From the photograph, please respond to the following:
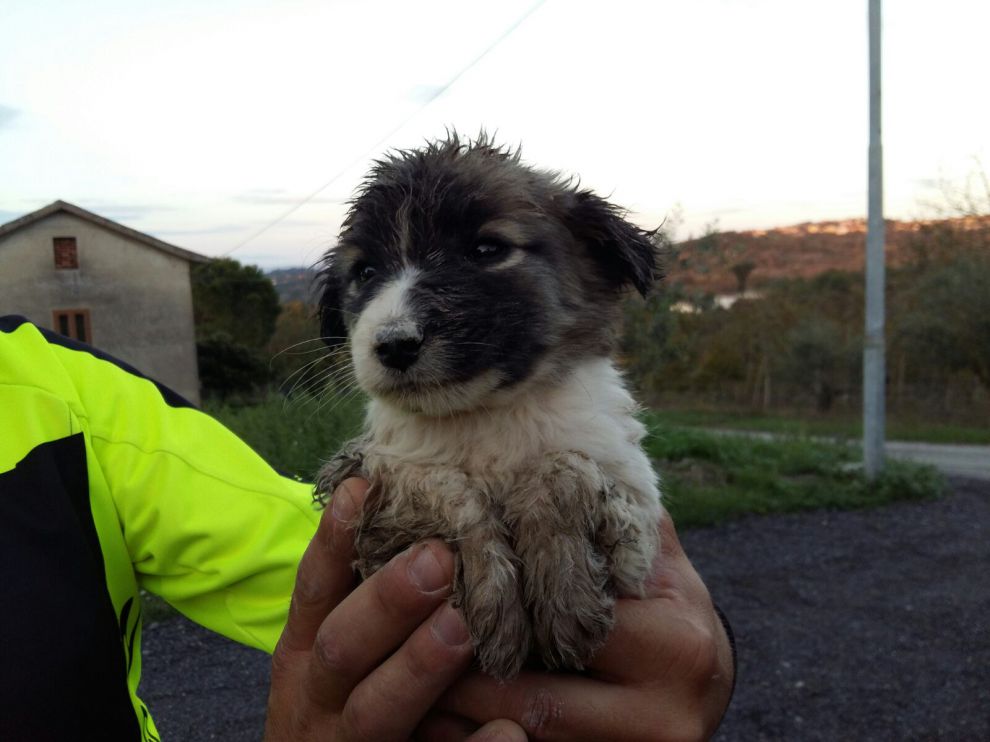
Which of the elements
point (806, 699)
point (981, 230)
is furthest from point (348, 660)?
point (981, 230)

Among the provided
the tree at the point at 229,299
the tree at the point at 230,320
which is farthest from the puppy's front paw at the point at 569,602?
the tree at the point at 229,299

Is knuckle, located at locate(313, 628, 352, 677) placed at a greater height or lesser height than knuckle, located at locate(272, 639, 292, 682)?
greater

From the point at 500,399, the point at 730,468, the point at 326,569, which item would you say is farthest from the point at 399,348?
the point at 730,468

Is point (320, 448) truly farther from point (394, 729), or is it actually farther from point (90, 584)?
point (394, 729)

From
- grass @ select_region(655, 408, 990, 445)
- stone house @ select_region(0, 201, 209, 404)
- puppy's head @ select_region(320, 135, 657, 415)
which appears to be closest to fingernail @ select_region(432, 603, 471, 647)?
puppy's head @ select_region(320, 135, 657, 415)

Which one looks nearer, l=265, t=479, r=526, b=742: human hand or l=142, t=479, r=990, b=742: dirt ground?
l=265, t=479, r=526, b=742: human hand

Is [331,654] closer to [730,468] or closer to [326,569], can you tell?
[326,569]

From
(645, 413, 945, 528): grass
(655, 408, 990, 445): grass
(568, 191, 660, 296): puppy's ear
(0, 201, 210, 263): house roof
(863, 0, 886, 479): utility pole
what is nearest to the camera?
(568, 191, 660, 296): puppy's ear

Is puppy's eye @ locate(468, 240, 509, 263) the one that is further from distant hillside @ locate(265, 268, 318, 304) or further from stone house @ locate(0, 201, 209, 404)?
stone house @ locate(0, 201, 209, 404)
